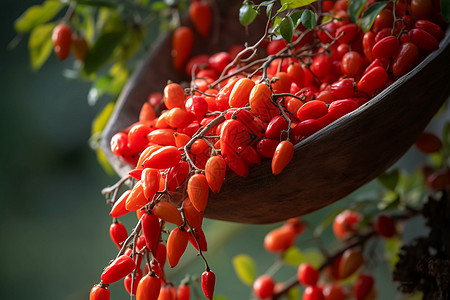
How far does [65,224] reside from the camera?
176cm

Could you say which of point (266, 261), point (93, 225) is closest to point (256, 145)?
point (266, 261)

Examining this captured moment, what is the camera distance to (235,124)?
470mm

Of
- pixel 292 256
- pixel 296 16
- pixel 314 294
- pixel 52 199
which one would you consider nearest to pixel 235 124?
pixel 296 16

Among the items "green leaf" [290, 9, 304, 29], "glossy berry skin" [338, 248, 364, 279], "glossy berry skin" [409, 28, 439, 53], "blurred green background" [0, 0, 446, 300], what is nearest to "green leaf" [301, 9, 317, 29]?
"green leaf" [290, 9, 304, 29]

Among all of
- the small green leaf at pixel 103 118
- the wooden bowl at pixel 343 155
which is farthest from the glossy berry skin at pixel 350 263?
the small green leaf at pixel 103 118

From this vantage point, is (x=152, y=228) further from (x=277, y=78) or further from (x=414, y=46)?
(x=414, y=46)

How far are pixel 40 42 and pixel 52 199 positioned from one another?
94 centimetres

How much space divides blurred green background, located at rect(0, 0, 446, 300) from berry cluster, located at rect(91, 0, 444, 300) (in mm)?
1015

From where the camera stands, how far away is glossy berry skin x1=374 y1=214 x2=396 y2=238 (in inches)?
30.7

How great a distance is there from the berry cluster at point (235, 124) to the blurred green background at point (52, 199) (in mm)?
1015

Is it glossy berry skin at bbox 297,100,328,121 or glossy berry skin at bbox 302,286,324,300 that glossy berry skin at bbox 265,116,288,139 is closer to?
glossy berry skin at bbox 297,100,328,121

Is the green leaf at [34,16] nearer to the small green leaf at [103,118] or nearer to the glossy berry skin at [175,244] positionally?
the small green leaf at [103,118]

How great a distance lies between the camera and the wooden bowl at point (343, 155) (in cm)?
46

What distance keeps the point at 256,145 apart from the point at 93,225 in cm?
142
